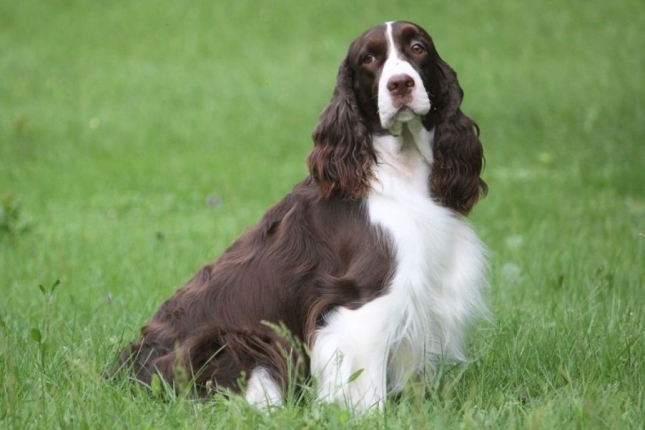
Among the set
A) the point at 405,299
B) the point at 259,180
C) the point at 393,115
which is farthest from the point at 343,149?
the point at 259,180

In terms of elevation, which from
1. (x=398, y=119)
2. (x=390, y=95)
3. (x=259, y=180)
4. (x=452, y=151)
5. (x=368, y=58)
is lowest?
(x=259, y=180)

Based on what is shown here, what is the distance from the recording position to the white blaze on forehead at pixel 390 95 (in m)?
4.13

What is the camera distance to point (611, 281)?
616 centimetres

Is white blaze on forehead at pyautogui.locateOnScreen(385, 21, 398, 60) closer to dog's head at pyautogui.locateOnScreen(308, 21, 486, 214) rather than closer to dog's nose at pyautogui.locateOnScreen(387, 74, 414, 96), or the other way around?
dog's head at pyautogui.locateOnScreen(308, 21, 486, 214)

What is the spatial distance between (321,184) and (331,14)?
14797mm

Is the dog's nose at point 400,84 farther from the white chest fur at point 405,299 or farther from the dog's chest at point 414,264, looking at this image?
the dog's chest at point 414,264

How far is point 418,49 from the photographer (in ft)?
14.0

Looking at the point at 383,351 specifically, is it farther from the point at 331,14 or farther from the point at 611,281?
the point at 331,14

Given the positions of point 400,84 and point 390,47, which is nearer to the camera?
point 400,84

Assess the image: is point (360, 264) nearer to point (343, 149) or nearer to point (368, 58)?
point (343, 149)

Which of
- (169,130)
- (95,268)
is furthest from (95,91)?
(95,268)

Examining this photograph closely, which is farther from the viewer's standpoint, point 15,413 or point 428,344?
point 428,344

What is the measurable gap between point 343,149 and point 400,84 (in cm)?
39

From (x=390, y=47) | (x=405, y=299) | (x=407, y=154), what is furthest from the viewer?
(x=407, y=154)
